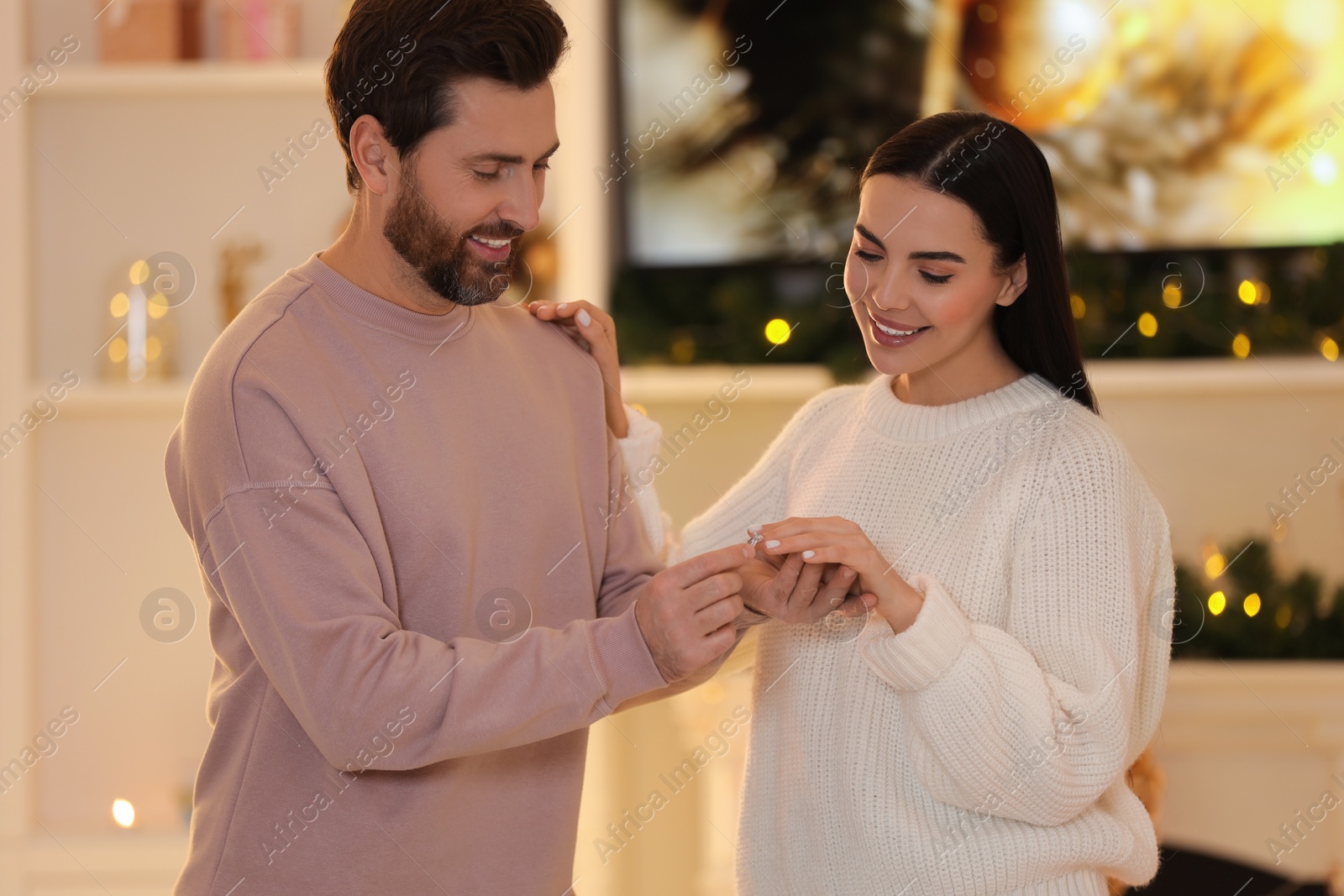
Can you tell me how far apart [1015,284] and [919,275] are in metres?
0.13

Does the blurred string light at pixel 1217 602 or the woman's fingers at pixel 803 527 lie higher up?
the woman's fingers at pixel 803 527

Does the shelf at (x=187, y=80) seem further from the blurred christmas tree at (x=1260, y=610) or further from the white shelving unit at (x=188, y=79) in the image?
the blurred christmas tree at (x=1260, y=610)

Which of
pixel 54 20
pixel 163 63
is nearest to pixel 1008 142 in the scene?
pixel 163 63

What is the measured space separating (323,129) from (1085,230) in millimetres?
1734

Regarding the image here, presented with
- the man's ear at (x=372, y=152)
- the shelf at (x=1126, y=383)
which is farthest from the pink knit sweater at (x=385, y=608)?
the shelf at (x=1126, y=383)

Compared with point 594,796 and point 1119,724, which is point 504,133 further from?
point 594,796

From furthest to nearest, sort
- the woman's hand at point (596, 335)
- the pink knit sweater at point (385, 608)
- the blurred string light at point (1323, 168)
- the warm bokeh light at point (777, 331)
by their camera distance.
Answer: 1. the warm bokeh light at point (777, 331)
2. the blurred string light at point (1323, 168)
3. the woman's hand at point (596, 335)
4. the pink knit sweater at point (385, 608)

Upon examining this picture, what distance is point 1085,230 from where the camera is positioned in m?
2.83

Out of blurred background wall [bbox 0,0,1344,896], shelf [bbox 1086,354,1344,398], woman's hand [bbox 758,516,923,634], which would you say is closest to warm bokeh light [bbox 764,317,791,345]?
blurred background wall [bbox 0,0,1344,896]

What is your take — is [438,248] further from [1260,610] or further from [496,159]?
[1260,610]

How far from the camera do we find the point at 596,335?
161 cm

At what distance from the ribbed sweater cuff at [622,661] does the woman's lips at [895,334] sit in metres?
0.46

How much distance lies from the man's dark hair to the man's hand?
55 centimetres

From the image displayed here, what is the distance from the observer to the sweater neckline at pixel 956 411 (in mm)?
Answer: 1476
